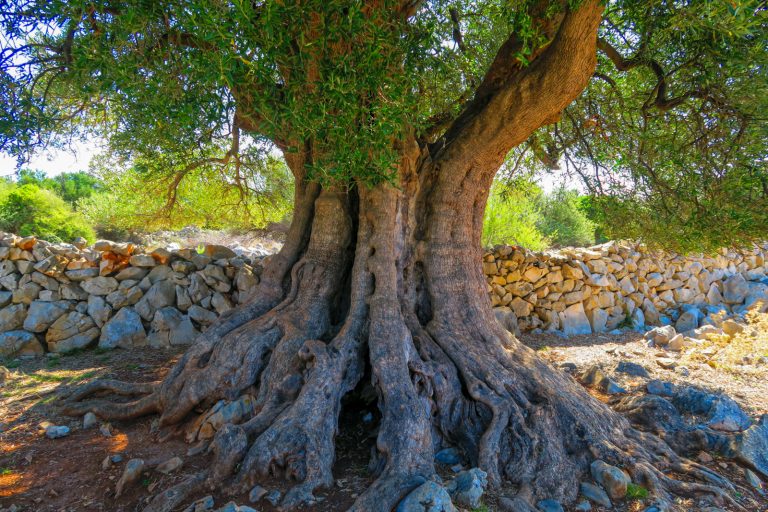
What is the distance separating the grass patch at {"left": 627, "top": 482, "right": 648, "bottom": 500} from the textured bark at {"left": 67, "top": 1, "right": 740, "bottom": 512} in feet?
0.22

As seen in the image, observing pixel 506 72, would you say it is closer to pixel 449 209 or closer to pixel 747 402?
pixel 449 209

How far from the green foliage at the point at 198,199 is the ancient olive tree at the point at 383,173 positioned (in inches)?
93.4

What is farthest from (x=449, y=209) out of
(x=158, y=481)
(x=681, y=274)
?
(x=681, y=274)

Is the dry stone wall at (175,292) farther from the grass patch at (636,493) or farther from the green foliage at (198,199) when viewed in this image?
the grass patch at (636,493)

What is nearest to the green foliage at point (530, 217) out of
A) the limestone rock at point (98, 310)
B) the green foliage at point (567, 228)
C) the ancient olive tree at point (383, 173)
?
the green foliage at point (567, 228)

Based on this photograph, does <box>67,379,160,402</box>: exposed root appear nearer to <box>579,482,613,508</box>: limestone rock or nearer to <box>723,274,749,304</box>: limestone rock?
<box>579,482,613,508</box>: limestone rock

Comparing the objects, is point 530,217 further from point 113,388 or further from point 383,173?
point 113,388

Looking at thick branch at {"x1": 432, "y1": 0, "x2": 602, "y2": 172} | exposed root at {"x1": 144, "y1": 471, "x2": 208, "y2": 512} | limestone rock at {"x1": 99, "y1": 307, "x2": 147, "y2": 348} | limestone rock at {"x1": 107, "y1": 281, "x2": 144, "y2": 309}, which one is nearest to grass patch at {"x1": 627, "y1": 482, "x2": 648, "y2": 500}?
exposed root at {"x1": 144, "y1": 471, "x2": 208, "y2": 512}

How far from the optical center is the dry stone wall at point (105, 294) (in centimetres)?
628

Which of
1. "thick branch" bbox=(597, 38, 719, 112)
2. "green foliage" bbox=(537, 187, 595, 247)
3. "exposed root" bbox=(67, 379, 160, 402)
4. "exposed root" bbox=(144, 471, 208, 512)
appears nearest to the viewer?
"exposed root" bbox=(144, 471, 208, 512)

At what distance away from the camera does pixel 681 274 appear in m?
10.4

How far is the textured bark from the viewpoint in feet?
9.80

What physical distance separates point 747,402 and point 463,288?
3.34 metres

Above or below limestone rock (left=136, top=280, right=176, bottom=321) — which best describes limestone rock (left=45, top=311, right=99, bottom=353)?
below
